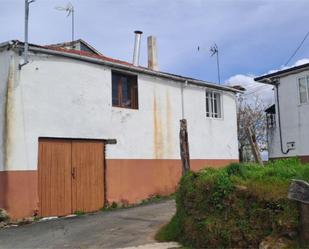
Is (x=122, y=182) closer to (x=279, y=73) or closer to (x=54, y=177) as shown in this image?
(x=54, y=177)

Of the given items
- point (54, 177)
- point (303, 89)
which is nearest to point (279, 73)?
point (303, 89)

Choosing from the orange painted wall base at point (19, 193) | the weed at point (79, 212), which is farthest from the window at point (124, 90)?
the orange painted wall base at point (19, 193)

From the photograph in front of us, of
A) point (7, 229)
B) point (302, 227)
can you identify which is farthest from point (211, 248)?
point (7, 229)

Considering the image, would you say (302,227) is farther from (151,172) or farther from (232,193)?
(151,172)

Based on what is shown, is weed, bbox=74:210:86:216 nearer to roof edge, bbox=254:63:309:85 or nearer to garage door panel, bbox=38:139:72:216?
garage door panel, bbox=38:139:72:216

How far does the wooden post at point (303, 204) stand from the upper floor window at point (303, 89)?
17.0 m

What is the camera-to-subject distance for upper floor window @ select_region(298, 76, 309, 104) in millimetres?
23516

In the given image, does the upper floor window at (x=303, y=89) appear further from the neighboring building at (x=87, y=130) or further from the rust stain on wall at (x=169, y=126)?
the rust stain on wall at (x=169, y=126)

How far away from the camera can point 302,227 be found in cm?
750

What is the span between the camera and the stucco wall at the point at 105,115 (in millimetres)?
14297

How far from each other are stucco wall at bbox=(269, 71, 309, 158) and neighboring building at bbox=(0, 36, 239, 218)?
5.50 m

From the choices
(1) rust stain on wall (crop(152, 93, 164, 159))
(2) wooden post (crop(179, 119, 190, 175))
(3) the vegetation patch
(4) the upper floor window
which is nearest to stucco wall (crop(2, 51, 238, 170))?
(1) rust stain on wall (crop(152, 93, 164, 159))

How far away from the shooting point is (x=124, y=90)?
58.9ft

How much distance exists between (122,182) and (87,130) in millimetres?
2453
